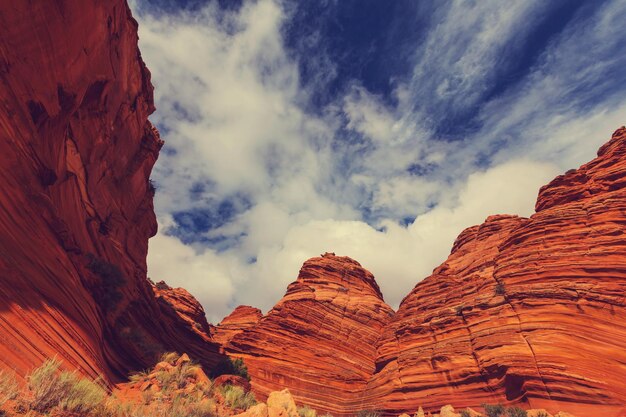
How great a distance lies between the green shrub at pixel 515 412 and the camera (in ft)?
64.1

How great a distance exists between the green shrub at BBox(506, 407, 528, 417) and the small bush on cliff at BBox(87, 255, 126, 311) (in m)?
23.3

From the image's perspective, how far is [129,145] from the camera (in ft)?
77.4

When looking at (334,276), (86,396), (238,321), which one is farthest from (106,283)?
(238,321)

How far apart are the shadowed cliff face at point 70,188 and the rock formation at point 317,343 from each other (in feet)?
53.8

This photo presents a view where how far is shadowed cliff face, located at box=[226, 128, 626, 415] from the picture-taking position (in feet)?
69.7

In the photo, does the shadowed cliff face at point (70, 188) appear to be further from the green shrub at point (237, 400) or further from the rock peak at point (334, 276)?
the rock peak at point (334, 276)

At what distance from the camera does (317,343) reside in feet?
129

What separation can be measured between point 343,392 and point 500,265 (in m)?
20.6

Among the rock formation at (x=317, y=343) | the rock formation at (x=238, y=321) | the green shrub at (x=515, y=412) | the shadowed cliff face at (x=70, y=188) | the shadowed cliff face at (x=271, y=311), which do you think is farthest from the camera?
the rock formation at (x=238, y=321)

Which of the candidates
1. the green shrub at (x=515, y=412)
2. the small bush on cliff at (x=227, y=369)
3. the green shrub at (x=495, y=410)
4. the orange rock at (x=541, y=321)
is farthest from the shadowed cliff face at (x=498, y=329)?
the small bush on cliff at (x=227, y=369)

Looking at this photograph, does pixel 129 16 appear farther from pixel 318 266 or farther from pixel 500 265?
pixel 318 266

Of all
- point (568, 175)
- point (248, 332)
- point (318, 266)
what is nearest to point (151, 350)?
point (248, 332)

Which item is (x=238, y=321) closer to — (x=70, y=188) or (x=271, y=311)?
(x=271, y=311)

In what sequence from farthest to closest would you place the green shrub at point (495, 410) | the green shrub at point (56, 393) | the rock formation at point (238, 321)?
1. the rock formation at point (238, 321)
2. the green shrub at point (495, 410)
3. the green shrub at point (56, 393)
